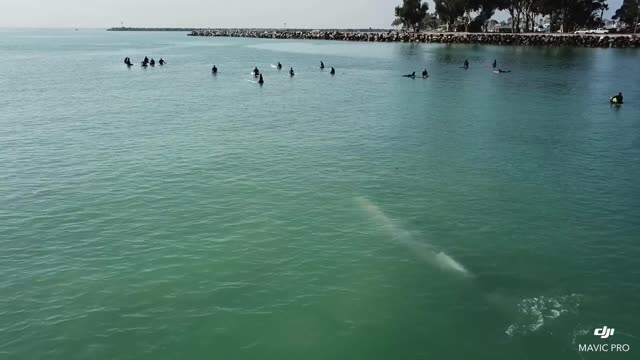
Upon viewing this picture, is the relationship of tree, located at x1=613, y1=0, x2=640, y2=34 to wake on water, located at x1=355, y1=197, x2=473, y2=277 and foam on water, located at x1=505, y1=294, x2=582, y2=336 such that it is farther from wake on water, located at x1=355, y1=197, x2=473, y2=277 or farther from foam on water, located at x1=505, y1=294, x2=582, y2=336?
foam on water, located at x1=505, y1=294, x2=582, y2=336

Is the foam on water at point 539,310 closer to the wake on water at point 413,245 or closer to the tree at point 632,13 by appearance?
the wake on water at point 413,245

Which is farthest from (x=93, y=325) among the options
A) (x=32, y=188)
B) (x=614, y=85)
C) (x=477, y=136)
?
(x=614, y=85)

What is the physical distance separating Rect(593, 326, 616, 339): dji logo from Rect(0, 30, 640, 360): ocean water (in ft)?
1.05

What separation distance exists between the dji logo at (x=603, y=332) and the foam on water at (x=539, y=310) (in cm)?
113

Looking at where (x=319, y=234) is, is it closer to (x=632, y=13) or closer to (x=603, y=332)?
(x=603, y=332)

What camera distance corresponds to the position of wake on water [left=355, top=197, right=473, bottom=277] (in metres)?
22.0

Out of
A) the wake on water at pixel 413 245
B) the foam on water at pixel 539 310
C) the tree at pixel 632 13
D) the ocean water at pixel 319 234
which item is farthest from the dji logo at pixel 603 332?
the tree at pixel 632 13

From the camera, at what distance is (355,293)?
20.1 meters

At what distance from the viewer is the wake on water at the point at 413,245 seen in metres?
22.0

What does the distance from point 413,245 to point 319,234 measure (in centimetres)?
445

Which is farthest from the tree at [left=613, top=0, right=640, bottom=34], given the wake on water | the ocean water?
the wake on water

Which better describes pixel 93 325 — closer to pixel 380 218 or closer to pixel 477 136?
pixel 380 218

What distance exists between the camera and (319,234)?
25297 mm

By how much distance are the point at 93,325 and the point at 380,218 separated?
14.3 meters
